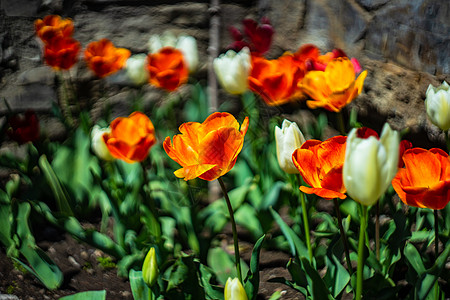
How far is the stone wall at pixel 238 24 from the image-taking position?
1683 millimetres

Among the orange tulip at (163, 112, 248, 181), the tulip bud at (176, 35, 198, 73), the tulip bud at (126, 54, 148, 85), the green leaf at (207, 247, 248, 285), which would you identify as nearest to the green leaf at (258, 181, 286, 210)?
the green leaf at (207, 247, 248, 285)

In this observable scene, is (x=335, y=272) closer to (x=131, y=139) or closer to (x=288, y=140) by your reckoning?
(x=288, y=140)

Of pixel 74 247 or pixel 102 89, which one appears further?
pixel 102 89

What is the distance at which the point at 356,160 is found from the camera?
73 centimetres

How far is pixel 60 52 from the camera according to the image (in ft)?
6.26

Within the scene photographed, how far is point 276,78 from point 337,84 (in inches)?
7.9

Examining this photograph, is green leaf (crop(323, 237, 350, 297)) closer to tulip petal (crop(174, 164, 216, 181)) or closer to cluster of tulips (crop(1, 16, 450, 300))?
cluster of tulips (crop(1, 16, 450, 300))

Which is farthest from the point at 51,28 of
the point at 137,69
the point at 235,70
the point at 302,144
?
the point at 302,144

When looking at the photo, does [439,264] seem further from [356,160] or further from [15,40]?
[15,40]

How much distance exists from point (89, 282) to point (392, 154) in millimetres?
1050

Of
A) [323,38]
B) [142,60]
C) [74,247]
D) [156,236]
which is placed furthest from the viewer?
[323,38]

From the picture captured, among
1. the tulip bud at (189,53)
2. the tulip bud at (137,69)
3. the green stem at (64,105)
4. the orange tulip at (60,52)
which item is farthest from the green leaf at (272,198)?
the green stem at (64,105)

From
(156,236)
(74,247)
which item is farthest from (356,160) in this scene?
(74,247)

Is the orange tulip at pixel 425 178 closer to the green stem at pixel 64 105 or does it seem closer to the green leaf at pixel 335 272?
the green leaf at pixel 335 272
